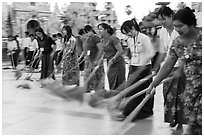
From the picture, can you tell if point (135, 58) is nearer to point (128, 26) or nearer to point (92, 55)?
point (128, 26)

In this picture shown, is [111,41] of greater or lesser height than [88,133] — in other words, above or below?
above

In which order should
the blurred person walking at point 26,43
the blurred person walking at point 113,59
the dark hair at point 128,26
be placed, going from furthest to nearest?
1. the blurred person walking at point 26,43
2. the blurred person walking at point 113,59
3. the dark hair at point 128,26

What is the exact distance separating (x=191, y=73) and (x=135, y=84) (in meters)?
1.27

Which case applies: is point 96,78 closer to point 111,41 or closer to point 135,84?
point 111,41

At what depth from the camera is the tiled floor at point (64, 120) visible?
2875 millimetres

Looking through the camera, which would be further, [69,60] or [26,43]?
[26,43]

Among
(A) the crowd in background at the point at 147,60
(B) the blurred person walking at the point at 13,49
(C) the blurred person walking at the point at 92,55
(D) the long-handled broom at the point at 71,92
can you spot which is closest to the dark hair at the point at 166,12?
→ (A) the crowd in background at the point at 147,60

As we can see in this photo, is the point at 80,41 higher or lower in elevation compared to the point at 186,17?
lower

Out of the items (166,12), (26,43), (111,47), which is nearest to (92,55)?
(111,47)

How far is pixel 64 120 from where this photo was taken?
329 centimetres

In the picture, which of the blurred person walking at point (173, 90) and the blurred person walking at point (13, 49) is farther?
the blurred person walking at point (13, 49)

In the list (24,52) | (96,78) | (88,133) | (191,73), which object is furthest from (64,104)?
(24,52)

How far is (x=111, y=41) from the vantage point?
3.84 m

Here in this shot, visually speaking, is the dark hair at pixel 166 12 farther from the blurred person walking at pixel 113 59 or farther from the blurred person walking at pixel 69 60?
the blurred person walking at pixel 69 60
